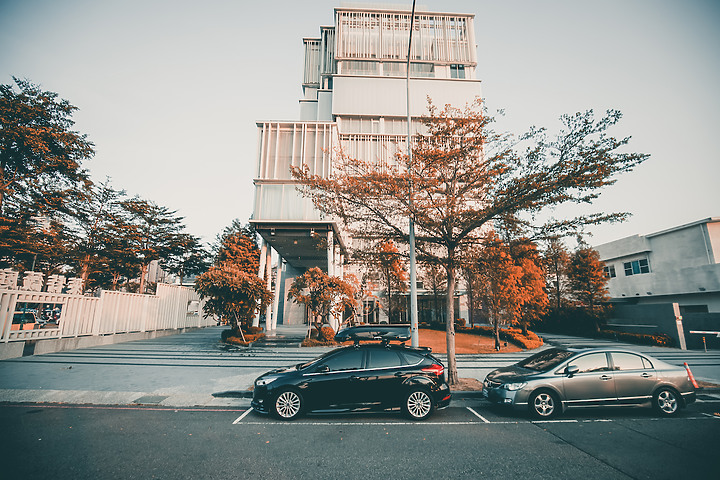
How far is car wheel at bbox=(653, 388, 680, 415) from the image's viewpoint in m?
7.10

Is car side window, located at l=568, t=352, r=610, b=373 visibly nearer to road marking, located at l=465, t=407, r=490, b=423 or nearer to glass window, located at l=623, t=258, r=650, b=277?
road marking, located at l=465, t=407, r=490, b=423

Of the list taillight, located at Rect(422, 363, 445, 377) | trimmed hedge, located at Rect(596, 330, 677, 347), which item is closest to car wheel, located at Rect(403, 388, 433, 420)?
taillight, located at Rect(422, 363, 445, 377)

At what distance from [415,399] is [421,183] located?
5.86m

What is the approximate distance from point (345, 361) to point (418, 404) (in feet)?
5.81

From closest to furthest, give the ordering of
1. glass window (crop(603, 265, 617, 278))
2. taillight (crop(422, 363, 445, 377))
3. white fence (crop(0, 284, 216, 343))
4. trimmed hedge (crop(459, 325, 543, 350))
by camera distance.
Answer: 1. taillight (crop(422, 363, 445, 377))
2. white fence (crop(0, 284, 216, 343))
3. trimmed hedge (crop(459, 325, 543, 350))
4. glass window (crop(603, 265, 617, 278))

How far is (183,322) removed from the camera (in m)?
28.5

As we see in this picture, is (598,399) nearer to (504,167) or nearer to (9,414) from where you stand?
(504,167)

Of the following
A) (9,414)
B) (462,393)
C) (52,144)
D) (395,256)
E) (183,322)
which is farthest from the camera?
(183,322)

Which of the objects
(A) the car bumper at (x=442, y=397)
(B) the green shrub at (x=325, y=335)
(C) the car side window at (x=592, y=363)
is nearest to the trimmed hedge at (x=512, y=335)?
(B) the green shrub at (x=325, y=335)

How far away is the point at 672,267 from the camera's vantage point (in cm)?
2756

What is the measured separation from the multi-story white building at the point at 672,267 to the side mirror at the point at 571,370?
2647cm

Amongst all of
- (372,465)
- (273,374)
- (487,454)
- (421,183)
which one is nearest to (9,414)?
(273,374)

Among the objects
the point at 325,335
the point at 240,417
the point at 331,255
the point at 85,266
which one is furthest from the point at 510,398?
the point at 85,266

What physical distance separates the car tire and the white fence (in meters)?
14.1
